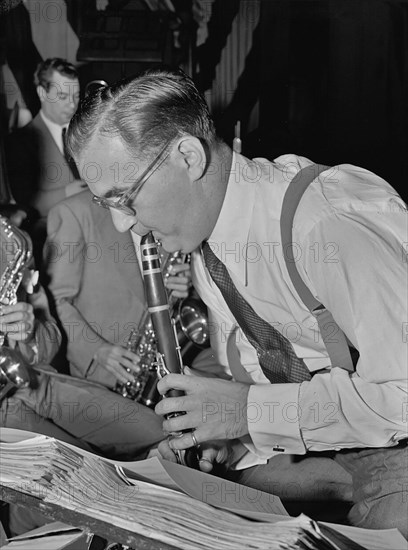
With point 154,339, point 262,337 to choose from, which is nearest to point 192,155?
point 262,337

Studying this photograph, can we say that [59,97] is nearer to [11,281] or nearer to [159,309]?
[11,281]

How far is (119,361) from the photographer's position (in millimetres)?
2934

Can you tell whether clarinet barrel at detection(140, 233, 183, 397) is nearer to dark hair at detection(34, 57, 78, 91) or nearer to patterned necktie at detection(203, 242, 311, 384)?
patterned necktie at detection(203, 242, 311, 384)

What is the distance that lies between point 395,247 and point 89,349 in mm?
1697

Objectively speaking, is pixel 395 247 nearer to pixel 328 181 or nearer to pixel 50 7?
pixel 328 181

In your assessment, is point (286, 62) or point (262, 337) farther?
point (286, 62)

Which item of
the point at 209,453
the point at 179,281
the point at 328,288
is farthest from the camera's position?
the point at 179,281

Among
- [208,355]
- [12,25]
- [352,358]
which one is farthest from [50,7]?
[352,358]

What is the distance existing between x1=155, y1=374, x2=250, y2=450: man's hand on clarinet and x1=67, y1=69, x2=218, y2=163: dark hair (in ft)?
1.59

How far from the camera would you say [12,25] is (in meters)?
2.83

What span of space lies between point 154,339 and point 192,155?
4.22 ft

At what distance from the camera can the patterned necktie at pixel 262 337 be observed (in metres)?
1.86

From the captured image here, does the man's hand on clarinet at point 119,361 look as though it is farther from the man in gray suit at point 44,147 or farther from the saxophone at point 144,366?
the man in gray suit at point 44,147

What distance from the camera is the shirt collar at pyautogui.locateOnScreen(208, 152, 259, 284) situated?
5.90ft
